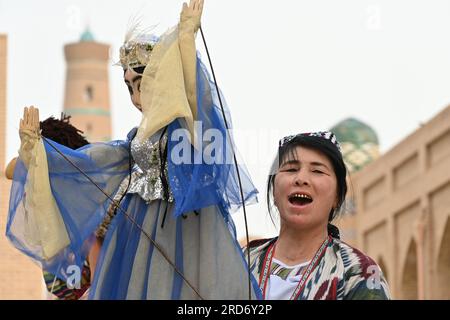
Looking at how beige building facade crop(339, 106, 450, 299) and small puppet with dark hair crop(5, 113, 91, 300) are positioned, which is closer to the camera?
small puppet with dark hair crop(5, 113, 91, 300)

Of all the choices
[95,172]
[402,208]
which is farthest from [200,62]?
[402,208]

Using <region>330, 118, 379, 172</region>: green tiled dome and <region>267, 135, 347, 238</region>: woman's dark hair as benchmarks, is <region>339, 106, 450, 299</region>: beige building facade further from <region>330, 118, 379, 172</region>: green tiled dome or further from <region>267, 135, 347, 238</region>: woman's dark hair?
<region>267, 135, 347, 238</region>: woman's dark hair

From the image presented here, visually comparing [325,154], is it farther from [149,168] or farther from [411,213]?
[411,213]

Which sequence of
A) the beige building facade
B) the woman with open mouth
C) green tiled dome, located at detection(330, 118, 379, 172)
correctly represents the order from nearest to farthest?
the woman with open mouth < the beige building facade < green tiled dome, located at detection(330, 118, 379, 172)

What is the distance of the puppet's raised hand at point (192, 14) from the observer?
5.76 metres

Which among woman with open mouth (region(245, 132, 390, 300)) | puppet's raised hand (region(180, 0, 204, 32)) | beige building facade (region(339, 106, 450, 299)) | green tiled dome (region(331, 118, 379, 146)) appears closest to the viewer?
puppet's raised hand (region(180, 0, 204, 32))

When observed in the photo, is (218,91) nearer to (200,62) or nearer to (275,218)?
(200,62)

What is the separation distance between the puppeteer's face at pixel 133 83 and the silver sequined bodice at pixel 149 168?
23 cm

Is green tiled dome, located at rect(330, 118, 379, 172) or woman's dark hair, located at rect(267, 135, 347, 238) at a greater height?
green tiled dome, located at rect(330, 118, 379, 172)

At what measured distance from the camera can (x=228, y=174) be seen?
5.83 m

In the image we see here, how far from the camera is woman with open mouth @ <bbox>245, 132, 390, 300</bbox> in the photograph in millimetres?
6047

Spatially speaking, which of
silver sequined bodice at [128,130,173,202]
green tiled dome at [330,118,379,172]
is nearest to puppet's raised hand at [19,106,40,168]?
silver sequined bodice at [128,130,173,202]

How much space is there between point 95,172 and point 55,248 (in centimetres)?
33

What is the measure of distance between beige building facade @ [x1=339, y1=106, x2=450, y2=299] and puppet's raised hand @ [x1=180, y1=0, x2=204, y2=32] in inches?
861
